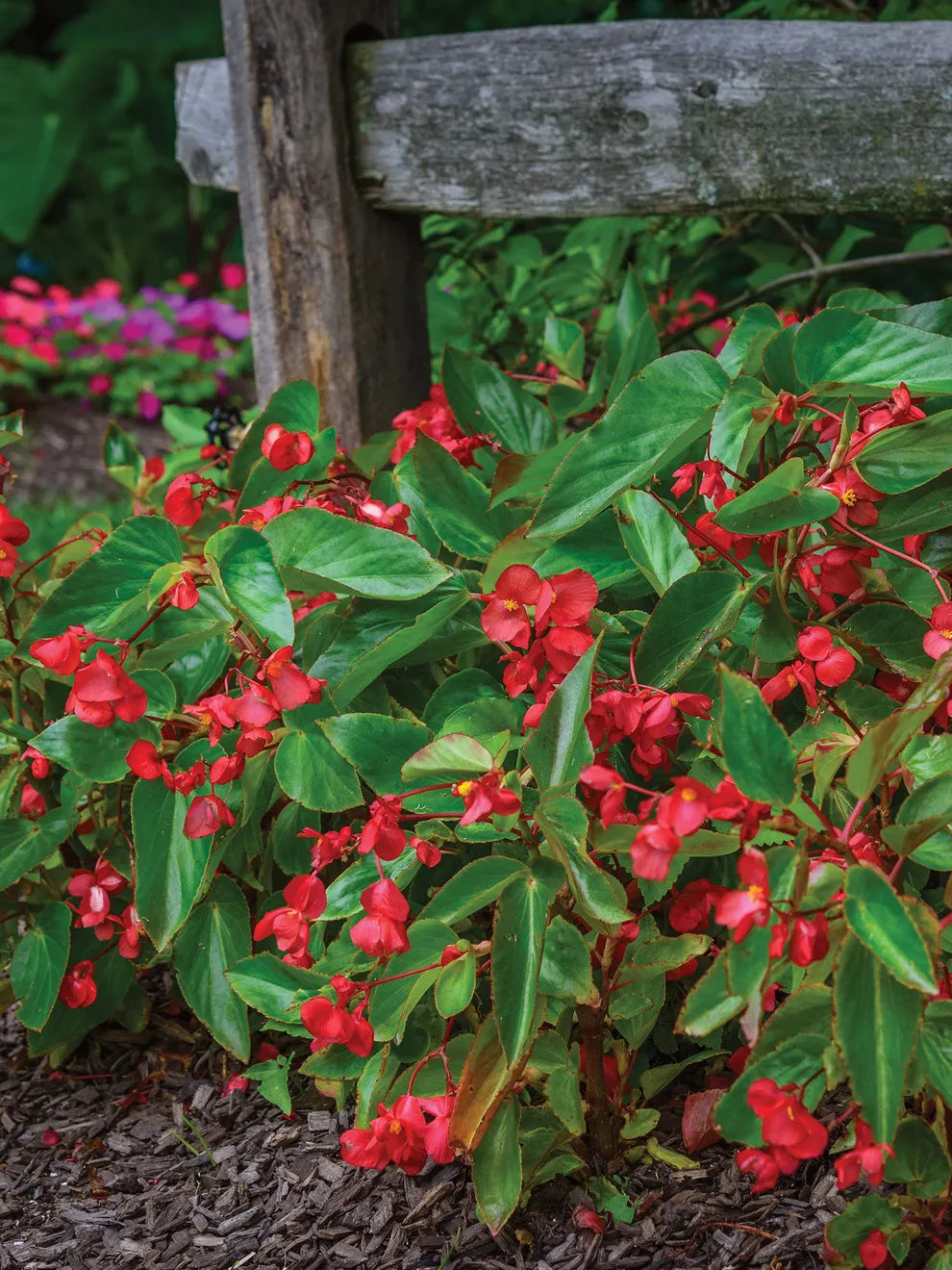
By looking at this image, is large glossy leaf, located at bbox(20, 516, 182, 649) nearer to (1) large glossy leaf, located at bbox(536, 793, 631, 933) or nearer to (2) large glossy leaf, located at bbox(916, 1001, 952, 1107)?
(1) large glossy leaf, located at bbox(536, 793, 631, 933)

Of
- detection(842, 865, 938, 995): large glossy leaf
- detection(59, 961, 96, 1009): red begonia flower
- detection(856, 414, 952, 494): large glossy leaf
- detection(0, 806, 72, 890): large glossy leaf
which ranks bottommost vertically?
detection(59, 961, 96, 1009): red begonia flower

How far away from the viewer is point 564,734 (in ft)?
3.03

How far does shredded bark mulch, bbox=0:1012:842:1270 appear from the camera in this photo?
3.51 feet

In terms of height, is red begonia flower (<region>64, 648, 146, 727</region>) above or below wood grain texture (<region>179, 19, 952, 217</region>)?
below

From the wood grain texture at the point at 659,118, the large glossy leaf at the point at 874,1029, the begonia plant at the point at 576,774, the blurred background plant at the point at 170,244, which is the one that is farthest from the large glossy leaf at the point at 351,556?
the blurred background plant at the point at 170,244

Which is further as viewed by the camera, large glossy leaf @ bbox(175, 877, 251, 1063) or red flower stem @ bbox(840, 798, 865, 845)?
large glossy leaf @ bbox(175, 877, 251, 1063)

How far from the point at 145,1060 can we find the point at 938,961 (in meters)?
0.97

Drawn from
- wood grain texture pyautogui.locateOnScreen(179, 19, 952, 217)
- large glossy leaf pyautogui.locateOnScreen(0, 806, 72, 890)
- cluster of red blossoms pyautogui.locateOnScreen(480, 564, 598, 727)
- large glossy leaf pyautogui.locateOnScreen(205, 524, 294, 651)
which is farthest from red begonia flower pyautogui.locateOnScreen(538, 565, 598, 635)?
wood grain texture pyautogui.locateOnScreen(179, 19, 952, 217)

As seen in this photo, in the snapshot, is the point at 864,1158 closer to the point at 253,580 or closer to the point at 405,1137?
the point at 405,1137

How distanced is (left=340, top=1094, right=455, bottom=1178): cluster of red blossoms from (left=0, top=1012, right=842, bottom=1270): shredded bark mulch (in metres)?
0.17

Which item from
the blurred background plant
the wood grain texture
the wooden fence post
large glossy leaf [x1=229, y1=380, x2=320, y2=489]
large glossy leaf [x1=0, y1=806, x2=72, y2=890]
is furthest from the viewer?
the blurred background plant

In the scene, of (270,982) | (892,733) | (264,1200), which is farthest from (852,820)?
(264,1200)

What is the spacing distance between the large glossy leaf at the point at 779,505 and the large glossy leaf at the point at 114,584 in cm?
51

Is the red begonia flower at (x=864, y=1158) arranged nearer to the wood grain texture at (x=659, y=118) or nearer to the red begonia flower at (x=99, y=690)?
the red begonia flower at (x=99, y=690)
